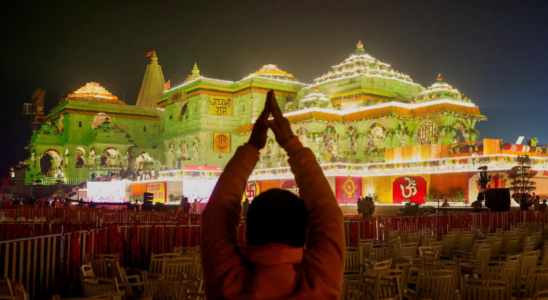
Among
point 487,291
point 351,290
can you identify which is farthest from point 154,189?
point 487,291

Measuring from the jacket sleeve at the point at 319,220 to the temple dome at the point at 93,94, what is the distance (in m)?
62.6

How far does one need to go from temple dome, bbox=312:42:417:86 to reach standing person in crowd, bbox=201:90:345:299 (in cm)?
4007

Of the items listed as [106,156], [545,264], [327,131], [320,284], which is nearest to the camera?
[320,284]

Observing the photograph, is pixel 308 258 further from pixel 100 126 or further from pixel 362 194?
pixel 100 126

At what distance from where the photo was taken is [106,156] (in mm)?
57156

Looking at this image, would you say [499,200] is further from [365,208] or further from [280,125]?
[280,125]

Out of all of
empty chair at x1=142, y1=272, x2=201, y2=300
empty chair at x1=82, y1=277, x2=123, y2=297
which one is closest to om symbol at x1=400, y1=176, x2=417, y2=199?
empty chair at x1=142, y1=272, x2=201, y2=300

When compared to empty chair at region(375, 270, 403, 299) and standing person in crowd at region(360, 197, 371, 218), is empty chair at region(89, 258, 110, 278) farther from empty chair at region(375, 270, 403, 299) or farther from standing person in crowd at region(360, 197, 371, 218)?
standing person in crowd at region(360, 197, 371, 218)

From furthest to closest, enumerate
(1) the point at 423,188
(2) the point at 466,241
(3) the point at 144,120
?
(3) the point at 144,120 → (1) the point at 423,188 → (2) the point at 466,241

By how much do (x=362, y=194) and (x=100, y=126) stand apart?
1317 inches

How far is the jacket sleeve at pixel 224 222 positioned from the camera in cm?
222

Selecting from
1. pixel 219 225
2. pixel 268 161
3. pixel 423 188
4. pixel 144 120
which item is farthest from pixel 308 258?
pixel 144 120

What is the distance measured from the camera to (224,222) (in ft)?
7.57

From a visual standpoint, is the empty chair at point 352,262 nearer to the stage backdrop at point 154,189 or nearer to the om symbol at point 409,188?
the om symbol at point 409,188
